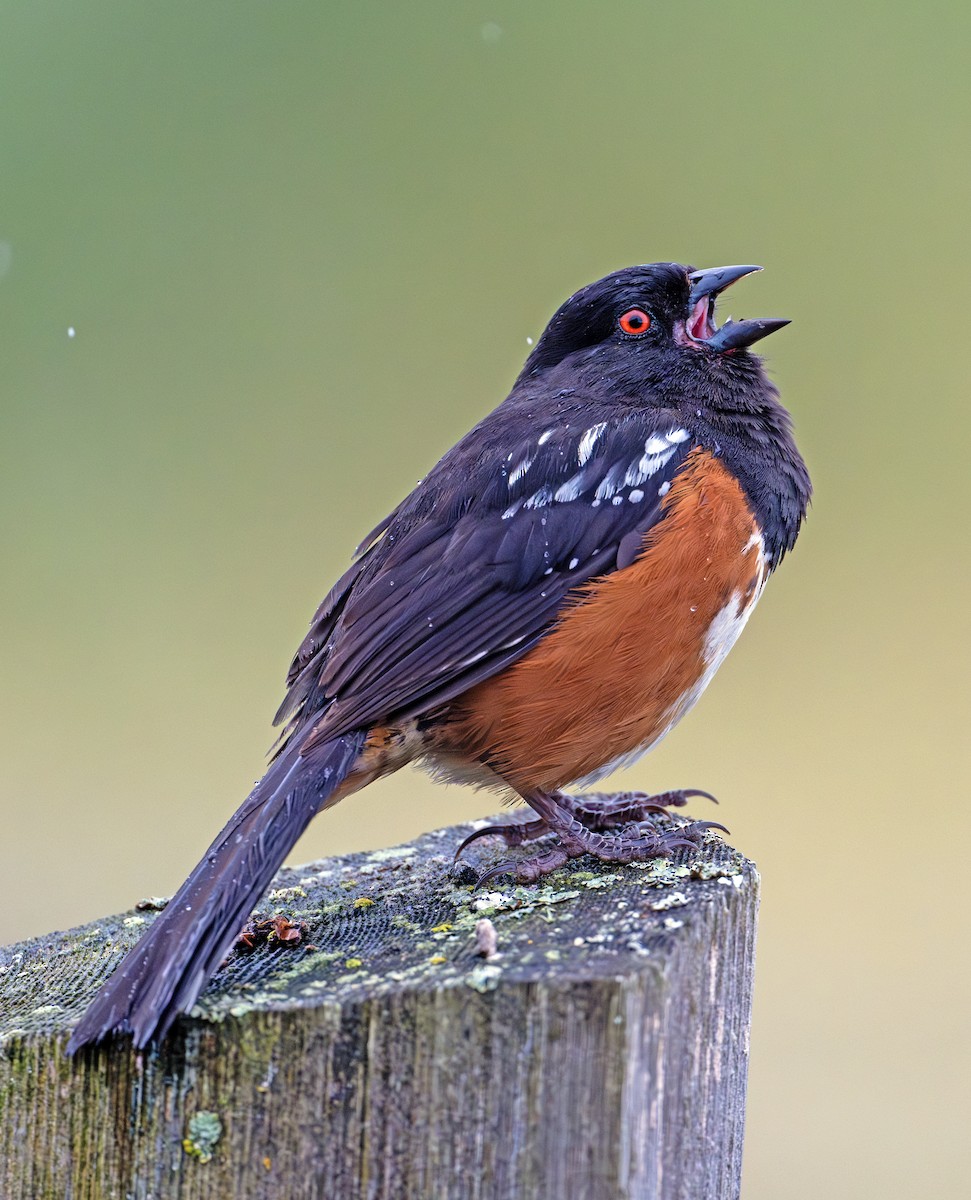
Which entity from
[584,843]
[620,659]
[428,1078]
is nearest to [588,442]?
[620,659]

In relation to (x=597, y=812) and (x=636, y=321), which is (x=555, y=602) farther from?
(x=636, y=321)

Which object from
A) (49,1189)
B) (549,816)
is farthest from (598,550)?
(49,1189)

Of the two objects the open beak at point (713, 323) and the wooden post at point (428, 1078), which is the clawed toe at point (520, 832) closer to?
the wooden post at point (428, 1078)

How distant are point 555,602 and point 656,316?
90 centimetres

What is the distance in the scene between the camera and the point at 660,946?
166 cm

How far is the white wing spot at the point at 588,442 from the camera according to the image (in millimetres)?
2682

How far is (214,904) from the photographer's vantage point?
1.86m

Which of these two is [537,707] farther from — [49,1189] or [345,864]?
[49,1189]

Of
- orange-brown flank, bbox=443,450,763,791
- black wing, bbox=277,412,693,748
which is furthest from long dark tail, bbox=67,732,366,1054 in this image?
orange-brown flank, bbox=443,450,763,791

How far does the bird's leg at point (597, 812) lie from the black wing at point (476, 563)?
0.47 metres

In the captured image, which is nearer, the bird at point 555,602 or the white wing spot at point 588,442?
the bird at point 555,602

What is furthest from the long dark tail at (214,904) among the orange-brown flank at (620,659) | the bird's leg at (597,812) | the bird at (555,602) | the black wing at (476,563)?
the bird's leg at (597,812)

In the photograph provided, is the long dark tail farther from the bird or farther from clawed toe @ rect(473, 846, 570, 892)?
clawed toe @ rect(473, 846, 570, 892)

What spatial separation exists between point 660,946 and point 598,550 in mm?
1112
